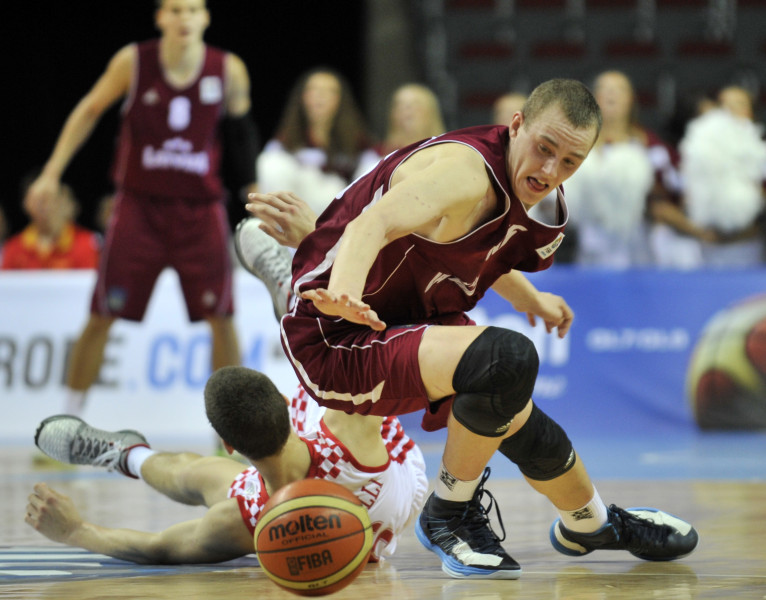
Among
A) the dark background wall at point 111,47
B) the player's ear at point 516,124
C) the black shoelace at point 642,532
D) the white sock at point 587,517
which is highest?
the dark background wall at point 111,47

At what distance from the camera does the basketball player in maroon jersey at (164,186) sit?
631cm

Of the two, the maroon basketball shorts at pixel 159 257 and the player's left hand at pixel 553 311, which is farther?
the maroon basketball shorts at pixel 159 257

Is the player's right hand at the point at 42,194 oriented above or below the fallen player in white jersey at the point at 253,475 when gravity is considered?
above

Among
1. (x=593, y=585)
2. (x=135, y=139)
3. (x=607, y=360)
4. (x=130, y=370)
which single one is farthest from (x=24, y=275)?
(x=593, y=585)

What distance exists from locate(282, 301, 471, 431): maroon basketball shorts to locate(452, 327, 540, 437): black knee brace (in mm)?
142

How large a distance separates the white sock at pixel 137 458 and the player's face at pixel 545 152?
1.65 m

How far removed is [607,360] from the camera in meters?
7.39

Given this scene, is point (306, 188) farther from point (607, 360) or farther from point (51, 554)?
point (51, 554)

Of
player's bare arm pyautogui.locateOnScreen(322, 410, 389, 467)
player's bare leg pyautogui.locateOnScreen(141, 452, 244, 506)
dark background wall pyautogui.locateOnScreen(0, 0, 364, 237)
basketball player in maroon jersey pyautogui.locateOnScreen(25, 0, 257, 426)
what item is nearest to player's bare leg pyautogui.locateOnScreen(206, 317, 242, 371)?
basketball player in maroon jersey pyautogui.locateOnScreen(25, 0, 257, 426)

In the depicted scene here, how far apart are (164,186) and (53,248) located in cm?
283

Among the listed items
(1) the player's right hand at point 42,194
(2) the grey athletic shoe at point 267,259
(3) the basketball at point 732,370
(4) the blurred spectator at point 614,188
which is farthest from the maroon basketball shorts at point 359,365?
(4) the blurred spectator at point 614,188

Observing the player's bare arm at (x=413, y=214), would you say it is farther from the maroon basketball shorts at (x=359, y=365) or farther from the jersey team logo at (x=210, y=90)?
the jersey team logo at (x=210, y=90)

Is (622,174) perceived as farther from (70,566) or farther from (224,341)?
(70,566)

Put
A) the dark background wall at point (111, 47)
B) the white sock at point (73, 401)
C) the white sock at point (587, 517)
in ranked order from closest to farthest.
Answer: the white sock at point (587, 517) → the white sock at point (73, 401) → the dark background wall at point (111, 47)
